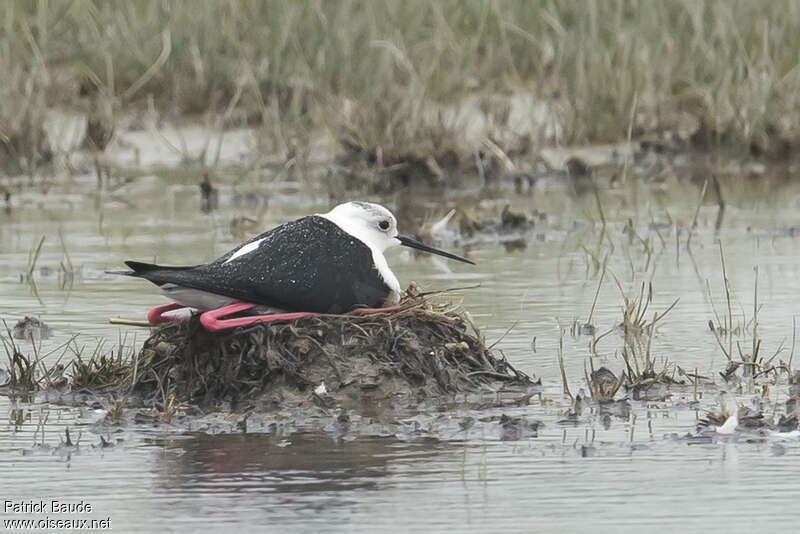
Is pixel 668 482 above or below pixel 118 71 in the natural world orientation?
below

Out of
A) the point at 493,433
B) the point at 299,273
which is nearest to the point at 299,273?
the point at 299,273

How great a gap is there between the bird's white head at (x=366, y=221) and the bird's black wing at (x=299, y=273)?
0.07 m

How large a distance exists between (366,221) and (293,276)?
0.45m

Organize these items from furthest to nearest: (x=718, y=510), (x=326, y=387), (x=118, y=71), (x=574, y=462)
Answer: (x=118, y=71)
(x=326, y=387)
(x=574, y=462)
(x=718, y=510)

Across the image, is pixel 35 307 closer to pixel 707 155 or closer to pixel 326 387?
pixel 326 387

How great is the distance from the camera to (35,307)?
933cm

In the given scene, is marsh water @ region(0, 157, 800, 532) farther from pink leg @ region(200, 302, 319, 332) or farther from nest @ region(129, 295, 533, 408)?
pink leg @ region(200, 302, 319, 332)

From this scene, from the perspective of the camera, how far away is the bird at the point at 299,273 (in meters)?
7.09

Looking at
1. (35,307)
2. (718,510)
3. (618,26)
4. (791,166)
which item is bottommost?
(718,510)

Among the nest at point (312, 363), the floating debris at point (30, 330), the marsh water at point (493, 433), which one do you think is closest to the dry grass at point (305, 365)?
the nest at point (312, 363)

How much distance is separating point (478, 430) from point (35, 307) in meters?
3.25

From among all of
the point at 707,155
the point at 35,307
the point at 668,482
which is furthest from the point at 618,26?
the point at 668,482

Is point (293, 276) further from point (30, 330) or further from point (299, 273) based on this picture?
point (30, 330)

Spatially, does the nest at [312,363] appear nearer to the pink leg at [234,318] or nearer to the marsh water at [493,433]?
the pink leg at [234,318]
